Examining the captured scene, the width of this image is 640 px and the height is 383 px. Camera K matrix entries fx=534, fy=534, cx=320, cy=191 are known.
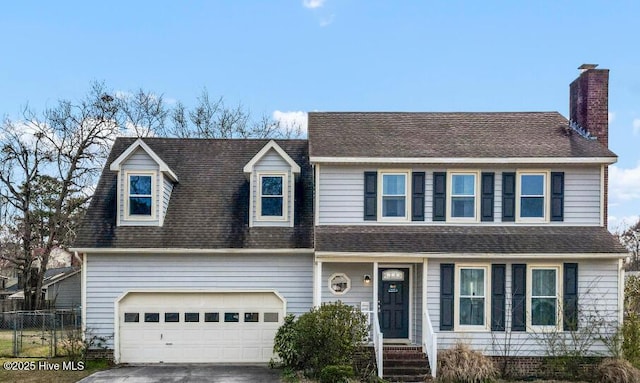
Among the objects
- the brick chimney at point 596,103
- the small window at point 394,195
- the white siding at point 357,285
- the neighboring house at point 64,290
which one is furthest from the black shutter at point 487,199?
the neighboring house at point 64,290

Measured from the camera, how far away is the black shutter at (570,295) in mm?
14242

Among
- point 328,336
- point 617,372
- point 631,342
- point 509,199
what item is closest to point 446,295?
point 509,199

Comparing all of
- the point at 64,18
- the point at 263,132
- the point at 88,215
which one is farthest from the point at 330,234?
the point at 263,132

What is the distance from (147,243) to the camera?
15.2m

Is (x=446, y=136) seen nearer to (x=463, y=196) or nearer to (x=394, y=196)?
(x=463, y=196)

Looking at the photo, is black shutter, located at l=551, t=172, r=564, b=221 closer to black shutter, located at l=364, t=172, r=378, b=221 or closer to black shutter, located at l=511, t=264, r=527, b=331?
black shutter, located at l=511, t=264, r=527, b=331

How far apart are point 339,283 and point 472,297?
3.63 m

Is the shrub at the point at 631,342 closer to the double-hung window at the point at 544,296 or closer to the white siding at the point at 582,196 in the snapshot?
the double-hung window at the point at 544,296

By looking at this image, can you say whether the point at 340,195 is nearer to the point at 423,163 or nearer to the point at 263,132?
the point at 423,163

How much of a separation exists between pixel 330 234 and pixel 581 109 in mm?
8905

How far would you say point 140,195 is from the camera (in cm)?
1575

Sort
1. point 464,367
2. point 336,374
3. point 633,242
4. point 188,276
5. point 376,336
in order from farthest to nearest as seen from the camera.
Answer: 1. point 633,242
2. point 188,276
3. point 376,336
4. point 464,367
5. point 336,374

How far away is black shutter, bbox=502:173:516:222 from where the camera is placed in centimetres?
1514

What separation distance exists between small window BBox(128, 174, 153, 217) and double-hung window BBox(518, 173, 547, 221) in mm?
10693
